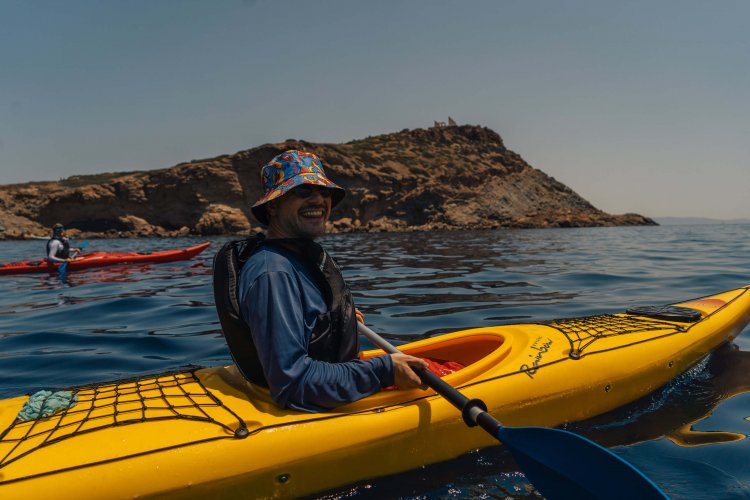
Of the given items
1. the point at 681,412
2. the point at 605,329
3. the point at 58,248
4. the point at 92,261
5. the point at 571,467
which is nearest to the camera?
the point at 571,467

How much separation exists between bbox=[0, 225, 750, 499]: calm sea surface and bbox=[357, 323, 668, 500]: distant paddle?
27cm

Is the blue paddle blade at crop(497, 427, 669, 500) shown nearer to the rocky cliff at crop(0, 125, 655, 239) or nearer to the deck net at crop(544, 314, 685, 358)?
the deck net at crop(544, 314, 685, 358)

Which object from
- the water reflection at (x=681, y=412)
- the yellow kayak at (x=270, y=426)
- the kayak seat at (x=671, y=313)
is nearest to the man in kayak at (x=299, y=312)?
the yellow kayak at (x=270, y=426)

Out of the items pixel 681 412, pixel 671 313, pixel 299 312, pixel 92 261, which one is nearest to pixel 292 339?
pixel 299 312

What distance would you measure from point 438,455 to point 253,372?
41.3 inches

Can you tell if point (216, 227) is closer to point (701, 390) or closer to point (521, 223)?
point (521, 223)

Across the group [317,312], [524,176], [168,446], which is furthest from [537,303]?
[524,176]

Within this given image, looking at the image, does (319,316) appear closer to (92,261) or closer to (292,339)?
(292,339)

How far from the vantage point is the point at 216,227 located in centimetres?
4084

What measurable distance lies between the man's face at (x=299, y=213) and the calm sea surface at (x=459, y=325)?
4.13 ft

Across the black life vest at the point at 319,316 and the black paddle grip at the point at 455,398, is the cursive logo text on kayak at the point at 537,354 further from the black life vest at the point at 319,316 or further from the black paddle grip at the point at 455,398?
the black life vest at the point at 319,316

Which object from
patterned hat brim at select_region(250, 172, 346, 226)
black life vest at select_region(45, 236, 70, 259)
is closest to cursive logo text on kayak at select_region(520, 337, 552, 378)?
patterned hat brim at select_region(250, 172, 346, 226)

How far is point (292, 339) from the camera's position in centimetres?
221

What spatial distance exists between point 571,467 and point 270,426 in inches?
51.9
